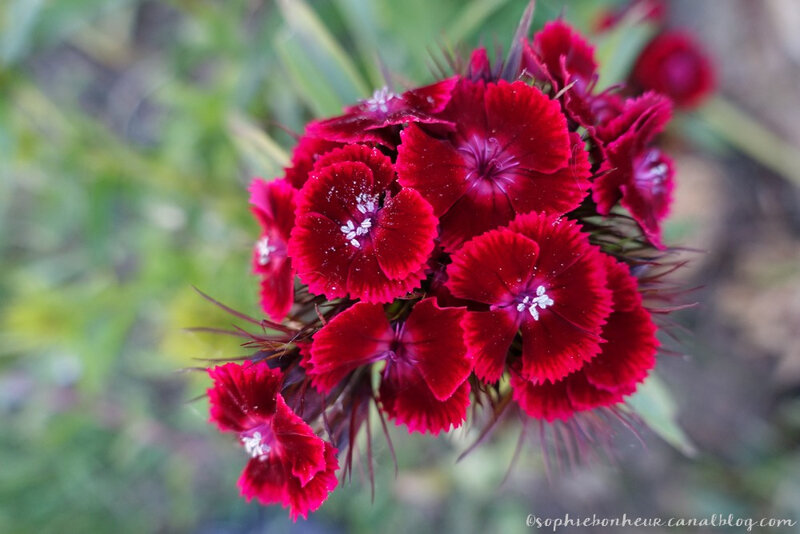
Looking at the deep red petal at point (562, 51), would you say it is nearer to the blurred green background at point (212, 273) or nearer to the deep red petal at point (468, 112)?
the deep red petal at point (468, 112)

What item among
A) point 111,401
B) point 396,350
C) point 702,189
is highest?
point 396,350

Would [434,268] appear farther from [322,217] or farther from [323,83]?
[323,83]

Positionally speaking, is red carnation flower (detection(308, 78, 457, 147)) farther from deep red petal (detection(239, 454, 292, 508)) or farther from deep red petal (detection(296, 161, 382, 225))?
deep red petal (detection(239, 454, 292, 508))

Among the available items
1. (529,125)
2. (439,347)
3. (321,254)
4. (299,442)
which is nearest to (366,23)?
(529,125)

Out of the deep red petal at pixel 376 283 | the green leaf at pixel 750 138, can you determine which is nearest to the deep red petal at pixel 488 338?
the deep red petal at pixel 376 283

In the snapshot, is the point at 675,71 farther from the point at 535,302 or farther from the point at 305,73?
the point at 535,302

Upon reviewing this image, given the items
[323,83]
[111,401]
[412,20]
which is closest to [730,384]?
[412,20]
